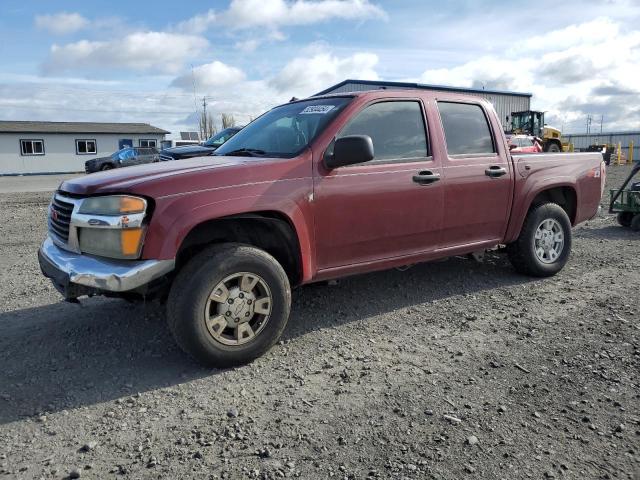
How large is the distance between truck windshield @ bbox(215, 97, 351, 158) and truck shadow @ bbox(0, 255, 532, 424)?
4.79 ft

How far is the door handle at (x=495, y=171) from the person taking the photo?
486 cm

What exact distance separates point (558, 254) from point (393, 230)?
245cm

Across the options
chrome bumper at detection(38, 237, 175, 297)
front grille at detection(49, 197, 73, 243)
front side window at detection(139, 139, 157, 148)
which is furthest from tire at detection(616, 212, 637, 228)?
front side window at detection(139, 139, 157, 148)

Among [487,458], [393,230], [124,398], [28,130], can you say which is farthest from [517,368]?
[28,130]

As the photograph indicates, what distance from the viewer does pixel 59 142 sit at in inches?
1622

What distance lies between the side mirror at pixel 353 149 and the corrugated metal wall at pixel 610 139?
49551 millimetres

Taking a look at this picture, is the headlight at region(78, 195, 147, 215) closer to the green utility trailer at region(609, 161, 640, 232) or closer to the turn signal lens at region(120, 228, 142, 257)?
the turn signal lens at region(120, 228, 142, 257)

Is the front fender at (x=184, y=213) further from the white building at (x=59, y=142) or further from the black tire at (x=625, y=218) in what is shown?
the white building at (x=59, y=142)

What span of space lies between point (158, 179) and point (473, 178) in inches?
111

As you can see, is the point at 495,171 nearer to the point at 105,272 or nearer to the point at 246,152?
the point at 246,152

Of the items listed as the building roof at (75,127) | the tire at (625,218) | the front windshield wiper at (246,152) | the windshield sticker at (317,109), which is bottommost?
the tire at (625,218)

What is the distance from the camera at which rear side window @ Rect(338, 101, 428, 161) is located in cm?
421

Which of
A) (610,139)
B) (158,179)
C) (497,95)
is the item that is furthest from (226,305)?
(610,139)

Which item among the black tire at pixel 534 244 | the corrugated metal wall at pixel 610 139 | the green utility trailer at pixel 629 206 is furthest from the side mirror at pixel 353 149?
the corrugated metal wall at pixel 610 139
